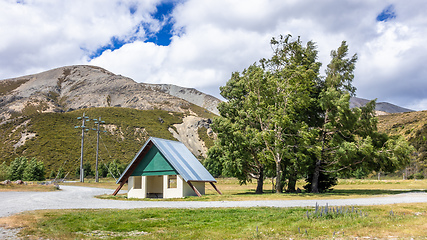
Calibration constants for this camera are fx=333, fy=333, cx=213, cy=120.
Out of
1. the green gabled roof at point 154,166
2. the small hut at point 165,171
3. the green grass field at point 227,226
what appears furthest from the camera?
the green gabled roof at point 154,166

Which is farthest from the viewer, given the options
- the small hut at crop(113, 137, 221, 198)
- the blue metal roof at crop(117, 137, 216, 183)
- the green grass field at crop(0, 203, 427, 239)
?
the small hut at crop(113, 137, 221, 198)

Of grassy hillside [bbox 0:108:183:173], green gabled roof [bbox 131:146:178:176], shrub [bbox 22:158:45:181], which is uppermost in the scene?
grassy hillside [bbox 0:108:183:173]

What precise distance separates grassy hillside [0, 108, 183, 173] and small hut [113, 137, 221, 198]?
47.5 m

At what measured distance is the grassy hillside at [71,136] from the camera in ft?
300

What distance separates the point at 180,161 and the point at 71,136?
3433 inches

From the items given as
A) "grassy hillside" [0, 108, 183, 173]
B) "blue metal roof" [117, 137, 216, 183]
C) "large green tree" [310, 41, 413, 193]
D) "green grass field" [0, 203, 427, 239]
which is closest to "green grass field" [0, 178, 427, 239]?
"green grass field" [0, 203, 427, 239]

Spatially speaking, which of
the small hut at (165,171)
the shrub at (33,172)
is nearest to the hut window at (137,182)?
the small hut at (165,171)

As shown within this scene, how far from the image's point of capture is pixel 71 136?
104 meters

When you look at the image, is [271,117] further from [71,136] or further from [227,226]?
Result: [71,136]

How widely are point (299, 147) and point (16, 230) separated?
79.0 feet

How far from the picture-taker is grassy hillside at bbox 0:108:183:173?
91.5 m

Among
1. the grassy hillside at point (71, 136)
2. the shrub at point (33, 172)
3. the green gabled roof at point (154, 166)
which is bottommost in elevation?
the shrub at point (33, 172)

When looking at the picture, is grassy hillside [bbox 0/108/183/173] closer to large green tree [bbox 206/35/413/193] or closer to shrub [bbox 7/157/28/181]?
shrub [bbox 7/157/28/181]

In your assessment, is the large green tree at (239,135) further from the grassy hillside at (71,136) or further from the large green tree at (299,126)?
the grassy hillside at (71,136)
